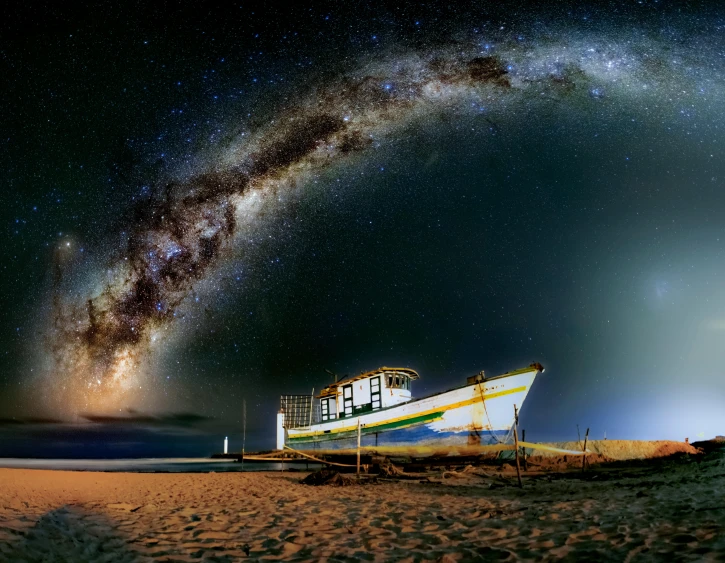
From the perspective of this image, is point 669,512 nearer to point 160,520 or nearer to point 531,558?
point 531,558

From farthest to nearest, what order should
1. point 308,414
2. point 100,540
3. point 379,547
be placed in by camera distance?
point 308,414, point 100,540, point 379,547

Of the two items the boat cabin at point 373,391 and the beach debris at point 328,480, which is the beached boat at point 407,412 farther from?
the beach debris at point 328,480

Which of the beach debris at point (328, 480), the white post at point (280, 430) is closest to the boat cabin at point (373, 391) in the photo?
the white post at point (280, 430)

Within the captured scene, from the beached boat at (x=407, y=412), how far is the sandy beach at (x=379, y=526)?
24.2ft

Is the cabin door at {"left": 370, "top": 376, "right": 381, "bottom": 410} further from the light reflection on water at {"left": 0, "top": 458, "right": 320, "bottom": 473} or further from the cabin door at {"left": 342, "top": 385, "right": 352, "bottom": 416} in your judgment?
the light reflection on water at {"left": 0, "top": 458, "right": 320, "bottom": 473}

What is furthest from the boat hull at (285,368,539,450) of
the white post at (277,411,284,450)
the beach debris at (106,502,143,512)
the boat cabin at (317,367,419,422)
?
the white post at (277,411,284,450)

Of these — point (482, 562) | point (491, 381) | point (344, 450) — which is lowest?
point (344, 450)

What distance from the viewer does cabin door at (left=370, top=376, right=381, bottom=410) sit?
26714 mm

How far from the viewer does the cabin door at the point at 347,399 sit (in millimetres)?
28562

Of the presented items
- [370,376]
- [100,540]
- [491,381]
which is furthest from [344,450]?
[100,540]

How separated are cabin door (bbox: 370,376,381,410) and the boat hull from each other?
955 millimetres

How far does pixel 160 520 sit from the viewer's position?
8.43m

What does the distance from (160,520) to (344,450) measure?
2140 centimetres

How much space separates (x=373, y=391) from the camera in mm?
27141
